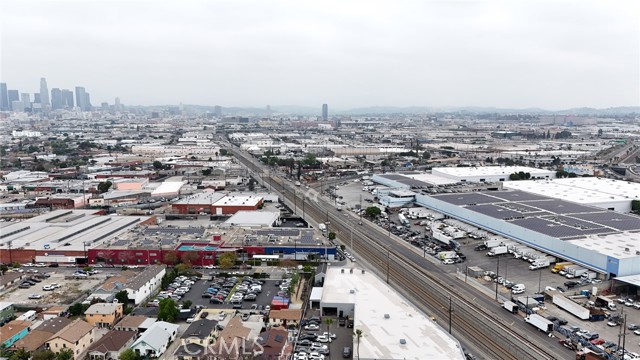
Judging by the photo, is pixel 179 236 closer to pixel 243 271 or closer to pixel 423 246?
pixel 243 271

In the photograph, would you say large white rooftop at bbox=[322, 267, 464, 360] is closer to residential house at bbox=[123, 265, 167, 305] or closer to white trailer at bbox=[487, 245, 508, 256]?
residential house at bbox=[123, 265, 167, 305]

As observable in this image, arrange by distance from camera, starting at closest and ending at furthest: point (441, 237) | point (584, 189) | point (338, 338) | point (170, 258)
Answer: point (338, 338) < point (170, 258) < point (441, 237) < point (584, 189)

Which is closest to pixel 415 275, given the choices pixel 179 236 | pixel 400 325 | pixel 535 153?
pixel 400 325

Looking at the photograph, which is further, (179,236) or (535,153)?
(535,153)

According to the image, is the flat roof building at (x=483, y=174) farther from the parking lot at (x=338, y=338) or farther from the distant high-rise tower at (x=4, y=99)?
the distant high-rise tower at (x=4, y=99)

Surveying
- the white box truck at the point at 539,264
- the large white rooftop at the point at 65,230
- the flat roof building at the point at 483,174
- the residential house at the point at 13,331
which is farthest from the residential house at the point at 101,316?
the flat roof building at the point at 483,174

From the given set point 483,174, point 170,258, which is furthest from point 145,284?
point 483,174

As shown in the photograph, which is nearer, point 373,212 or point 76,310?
point 76,310

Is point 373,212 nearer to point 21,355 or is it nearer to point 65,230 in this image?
point 65,230

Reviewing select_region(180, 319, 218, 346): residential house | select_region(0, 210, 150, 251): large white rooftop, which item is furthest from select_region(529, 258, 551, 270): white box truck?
select_region(0, 210, 150, 251): large white rooftop
